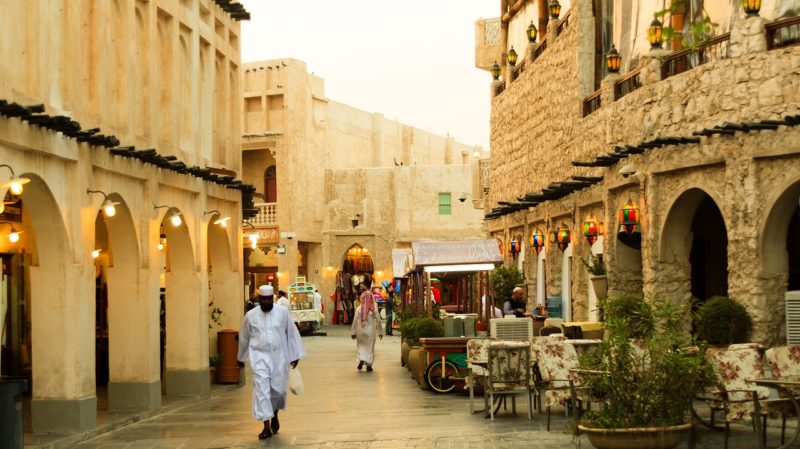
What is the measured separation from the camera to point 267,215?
50406 millimetres

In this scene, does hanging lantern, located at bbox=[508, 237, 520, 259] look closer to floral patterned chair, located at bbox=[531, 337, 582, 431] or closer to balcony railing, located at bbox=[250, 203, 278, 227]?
floral patterned chair, located at bbox=[531, 337, 582, 431]

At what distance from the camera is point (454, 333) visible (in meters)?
19.4

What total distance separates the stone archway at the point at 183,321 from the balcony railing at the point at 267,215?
30692mm

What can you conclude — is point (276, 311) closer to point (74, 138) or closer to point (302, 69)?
point (74, 138)

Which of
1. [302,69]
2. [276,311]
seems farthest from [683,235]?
[302,69]

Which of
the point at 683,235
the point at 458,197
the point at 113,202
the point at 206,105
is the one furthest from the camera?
the point at 458,197

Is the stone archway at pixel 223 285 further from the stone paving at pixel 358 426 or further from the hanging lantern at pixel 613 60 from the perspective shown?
the hanging lantern at pixel 613 60

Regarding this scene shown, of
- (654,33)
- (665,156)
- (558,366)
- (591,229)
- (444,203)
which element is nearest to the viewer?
(558,366)

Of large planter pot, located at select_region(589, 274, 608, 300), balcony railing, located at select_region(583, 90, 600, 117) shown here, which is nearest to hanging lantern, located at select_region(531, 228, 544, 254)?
balcony railing, located at select_region(583, 90, 600, 117)

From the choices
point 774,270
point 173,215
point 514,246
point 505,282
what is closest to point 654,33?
point 774,270

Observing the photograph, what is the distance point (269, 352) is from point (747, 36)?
793 cm

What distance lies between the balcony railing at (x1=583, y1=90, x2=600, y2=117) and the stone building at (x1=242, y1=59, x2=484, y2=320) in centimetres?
2414

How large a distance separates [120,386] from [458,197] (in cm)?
3914

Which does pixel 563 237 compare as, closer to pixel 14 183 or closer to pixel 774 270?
pixel 774 270
